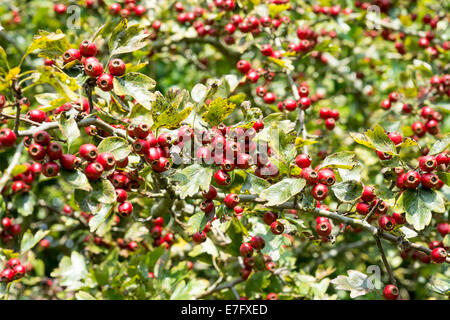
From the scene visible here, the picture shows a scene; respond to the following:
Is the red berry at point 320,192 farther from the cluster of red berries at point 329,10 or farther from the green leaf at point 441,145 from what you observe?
the cluster of red berries at point 329,10

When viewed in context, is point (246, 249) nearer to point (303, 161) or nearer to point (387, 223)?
point (303, 161)

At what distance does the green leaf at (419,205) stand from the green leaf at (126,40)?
112 cm

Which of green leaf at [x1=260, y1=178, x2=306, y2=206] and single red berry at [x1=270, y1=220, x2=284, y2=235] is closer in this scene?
green leaf at [x1=260, y1=178, x2=306, y2=206]

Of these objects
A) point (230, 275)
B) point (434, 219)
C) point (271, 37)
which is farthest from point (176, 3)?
point (434, 219)

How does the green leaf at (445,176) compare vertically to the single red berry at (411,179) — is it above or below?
below

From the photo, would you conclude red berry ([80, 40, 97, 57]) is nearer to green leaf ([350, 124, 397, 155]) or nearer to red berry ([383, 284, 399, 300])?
green leaf ([350, 124, 397, 155])

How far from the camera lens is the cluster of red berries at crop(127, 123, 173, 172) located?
153cm

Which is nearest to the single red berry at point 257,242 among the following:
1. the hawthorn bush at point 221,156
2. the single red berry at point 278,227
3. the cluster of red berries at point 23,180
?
the hawthorn bush at point 221,156

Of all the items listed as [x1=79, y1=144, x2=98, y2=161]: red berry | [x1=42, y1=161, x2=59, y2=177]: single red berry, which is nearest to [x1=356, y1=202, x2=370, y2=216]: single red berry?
[x1=79, y1=144, x2=98, y2=161]: red berry

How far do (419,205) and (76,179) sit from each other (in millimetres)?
1201

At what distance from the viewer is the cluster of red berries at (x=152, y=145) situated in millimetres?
1531

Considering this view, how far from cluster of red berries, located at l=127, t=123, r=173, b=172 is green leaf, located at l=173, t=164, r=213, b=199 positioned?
8cm

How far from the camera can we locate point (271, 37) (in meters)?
2.76
